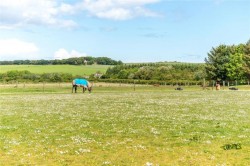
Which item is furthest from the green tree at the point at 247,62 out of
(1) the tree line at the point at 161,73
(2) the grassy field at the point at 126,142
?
(2) the grassy field at the point at 126,142

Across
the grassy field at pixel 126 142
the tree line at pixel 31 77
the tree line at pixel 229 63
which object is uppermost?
the tree line at pixel 229 63

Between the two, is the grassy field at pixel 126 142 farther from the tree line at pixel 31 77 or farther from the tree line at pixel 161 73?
the tree line at pixel 161 73

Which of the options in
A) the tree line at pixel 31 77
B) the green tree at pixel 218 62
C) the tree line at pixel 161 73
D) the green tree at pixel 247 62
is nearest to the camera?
the green tree at pixel 247 62

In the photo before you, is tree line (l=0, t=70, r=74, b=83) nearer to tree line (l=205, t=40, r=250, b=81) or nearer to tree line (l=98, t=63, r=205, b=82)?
tree line (l=98, t=63, r=205, b=82)

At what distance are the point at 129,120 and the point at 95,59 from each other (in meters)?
174

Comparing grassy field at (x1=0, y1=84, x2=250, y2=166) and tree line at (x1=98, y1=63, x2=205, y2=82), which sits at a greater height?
tree line at (x1=98, y1=63, x2=205, y2=82)

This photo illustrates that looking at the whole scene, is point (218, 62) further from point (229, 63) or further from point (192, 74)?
point (192, 74)

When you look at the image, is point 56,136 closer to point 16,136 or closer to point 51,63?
point 16,136

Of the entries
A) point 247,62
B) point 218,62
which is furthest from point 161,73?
point 247,62

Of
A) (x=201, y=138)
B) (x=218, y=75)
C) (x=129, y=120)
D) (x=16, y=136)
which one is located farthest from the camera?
(x=218, y=75)

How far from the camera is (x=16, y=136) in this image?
757 inches

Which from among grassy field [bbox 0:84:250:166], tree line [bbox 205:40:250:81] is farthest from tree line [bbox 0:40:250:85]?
grassy field [bbox 0:84:250:166]

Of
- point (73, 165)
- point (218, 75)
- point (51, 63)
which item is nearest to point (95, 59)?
point (51, 63)

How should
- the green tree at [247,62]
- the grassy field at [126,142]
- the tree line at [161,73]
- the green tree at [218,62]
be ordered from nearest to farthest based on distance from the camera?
the grassy field at [126,142] → the green tree at [247,62] → the green tree at [218,62] → the tree line at [161,73]
